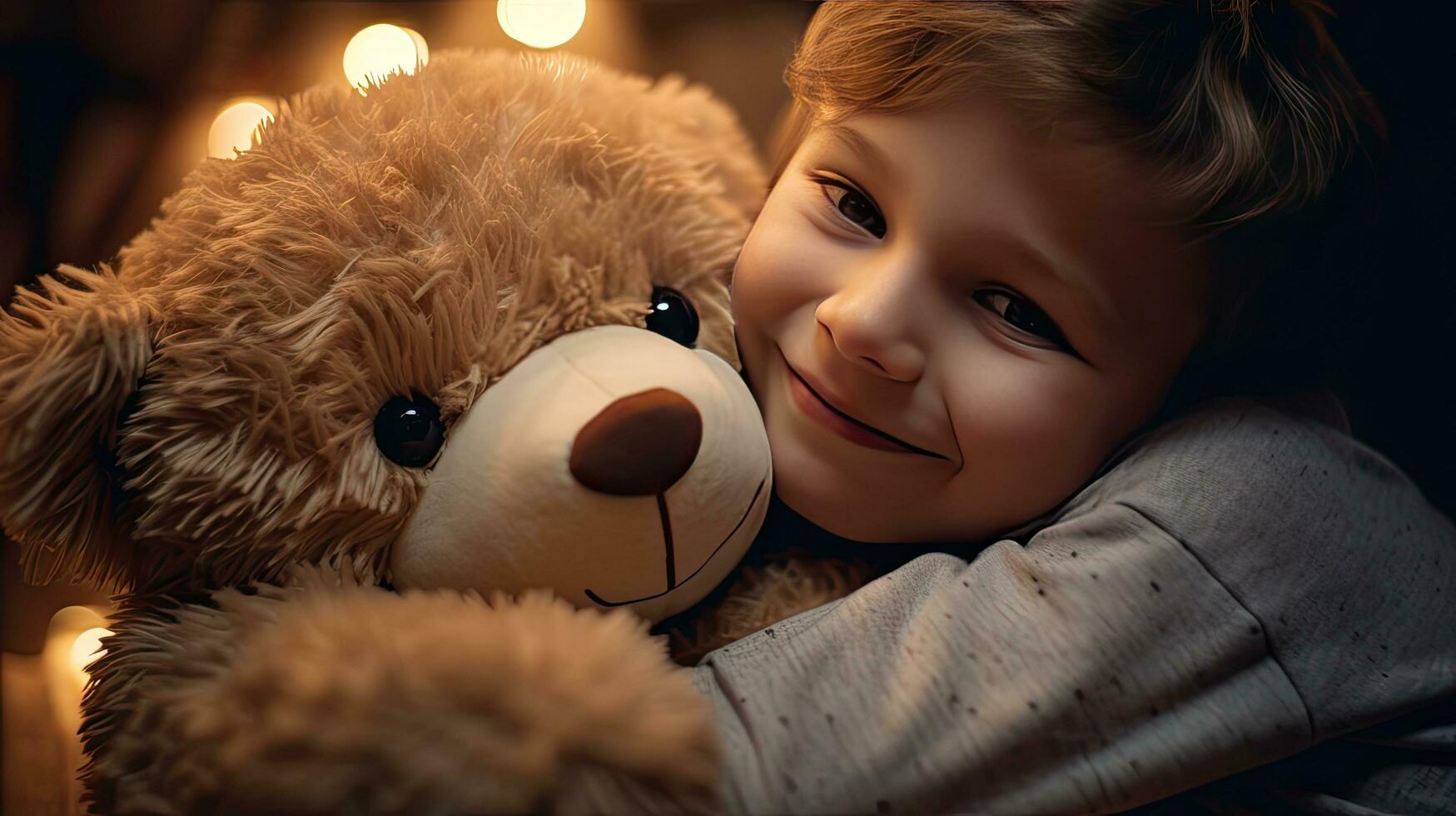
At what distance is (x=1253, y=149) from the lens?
0.58 metres

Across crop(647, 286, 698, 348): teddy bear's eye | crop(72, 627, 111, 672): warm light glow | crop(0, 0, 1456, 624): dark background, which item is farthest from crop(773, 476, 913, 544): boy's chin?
crop(72, 627, 111, 672): warm light glow

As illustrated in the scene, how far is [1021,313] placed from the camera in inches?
23.5

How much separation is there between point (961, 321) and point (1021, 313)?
4 centimetres

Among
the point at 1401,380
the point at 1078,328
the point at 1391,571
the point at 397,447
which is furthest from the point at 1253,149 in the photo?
the point at 397,447

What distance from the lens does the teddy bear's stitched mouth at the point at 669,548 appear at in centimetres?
51

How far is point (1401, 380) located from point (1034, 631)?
55 centimetres

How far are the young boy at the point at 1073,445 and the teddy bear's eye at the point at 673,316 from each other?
47mm

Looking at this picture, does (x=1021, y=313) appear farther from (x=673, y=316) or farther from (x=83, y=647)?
(x=83, y=647)

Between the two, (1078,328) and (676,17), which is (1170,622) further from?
(676,17)

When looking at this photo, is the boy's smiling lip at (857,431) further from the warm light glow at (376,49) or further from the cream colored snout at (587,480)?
the warm light glow at (376,49)

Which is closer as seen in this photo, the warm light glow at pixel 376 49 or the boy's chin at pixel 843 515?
the boy's chin at pixel 843 515

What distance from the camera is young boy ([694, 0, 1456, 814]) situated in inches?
19.5

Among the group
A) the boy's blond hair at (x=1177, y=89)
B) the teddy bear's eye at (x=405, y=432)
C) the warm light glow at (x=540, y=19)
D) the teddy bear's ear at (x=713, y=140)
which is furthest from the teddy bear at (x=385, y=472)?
the warm light glow at (x=540, y=19)

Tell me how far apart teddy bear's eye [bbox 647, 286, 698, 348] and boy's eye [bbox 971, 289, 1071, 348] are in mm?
181
